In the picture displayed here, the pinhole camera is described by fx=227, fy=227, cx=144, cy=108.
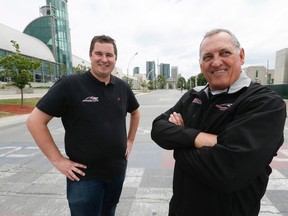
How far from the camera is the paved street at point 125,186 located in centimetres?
313

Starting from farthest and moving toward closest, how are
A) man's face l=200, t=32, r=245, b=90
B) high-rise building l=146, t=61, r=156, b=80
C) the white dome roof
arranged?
high-rise building l=146, t=61, r=156, b=80, the white dome roof, man's face l=200, t=32, r=245, b=90

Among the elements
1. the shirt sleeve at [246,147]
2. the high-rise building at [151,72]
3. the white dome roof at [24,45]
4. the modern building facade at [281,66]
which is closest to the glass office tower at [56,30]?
the white dome roof at [24,45]

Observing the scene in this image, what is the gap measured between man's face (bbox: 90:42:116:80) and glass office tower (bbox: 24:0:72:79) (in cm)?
6320

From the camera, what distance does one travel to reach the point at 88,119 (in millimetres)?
2057

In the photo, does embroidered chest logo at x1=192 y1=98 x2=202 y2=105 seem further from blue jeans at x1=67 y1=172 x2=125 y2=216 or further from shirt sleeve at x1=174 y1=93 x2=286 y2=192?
blue jeans at x1=67 y1=172 x2=125 y2=216

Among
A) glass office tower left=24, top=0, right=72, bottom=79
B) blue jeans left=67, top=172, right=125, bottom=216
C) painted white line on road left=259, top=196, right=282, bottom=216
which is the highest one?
glass office tower left=24, top=0, right=72, bottom=79

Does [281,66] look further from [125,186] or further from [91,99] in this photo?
[91,99]

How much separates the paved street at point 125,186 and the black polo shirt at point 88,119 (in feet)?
4.22

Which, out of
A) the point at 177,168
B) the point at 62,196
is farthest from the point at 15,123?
the point at 177,168

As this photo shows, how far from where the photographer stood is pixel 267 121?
1325mm

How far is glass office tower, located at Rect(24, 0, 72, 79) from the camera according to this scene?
6214 cm

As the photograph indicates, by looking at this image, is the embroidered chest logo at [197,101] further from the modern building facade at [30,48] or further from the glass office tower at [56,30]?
the glass office tower at [56,30]

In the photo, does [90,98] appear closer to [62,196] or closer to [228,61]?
[228,61]

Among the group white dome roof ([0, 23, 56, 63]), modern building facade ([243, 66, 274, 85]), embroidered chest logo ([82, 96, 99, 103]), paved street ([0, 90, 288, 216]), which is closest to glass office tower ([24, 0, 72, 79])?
white dome roof ([0, 23, 56, 63])
